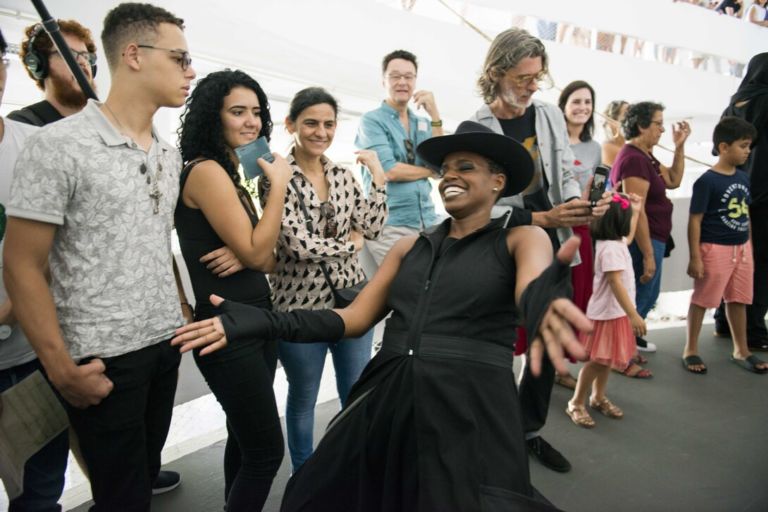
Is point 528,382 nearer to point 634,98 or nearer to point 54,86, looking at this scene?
point 54,86

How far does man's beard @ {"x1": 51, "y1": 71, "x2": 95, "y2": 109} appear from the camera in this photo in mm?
1762

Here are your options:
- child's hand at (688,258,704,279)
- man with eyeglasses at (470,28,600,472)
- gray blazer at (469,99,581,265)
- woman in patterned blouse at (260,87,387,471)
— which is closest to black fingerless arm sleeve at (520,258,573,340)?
man with eyeglasses at (470,28,600,472)

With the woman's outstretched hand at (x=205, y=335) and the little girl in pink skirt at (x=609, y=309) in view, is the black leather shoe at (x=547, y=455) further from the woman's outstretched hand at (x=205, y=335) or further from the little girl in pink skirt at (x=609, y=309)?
the woman's outstretched hand at (x=205, y=335)

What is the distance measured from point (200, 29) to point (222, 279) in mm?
5644

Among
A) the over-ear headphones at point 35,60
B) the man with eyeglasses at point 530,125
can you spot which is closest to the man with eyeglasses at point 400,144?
the man with eyeglasses at point 530,125

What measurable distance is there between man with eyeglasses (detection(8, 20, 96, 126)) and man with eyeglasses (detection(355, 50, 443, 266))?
126 cm

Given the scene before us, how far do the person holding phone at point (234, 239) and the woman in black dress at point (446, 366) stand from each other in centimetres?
25

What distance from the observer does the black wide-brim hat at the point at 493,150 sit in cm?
142

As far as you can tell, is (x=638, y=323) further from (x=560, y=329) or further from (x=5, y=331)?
(x=5, y=331)

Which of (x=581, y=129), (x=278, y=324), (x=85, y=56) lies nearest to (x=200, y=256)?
(x=278, y=324)

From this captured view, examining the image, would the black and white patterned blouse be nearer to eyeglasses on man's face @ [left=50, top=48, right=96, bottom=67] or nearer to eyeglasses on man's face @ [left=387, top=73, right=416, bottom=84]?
eyeglasses on man's face @ [left=50, top=48, right=96, bottom=67]

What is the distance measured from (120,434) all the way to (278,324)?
0.49 m

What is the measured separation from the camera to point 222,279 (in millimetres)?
1594

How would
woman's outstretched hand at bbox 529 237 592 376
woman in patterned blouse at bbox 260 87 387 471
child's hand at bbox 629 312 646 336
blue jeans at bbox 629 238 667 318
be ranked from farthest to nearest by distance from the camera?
blue jeans at bbox 629 238 667 318
child's hand at bbox 629 312 646 336
woman in patterned blouse at bbox 260 87 387 471
woman's outstretched hand at bbox 529 237 592 376
